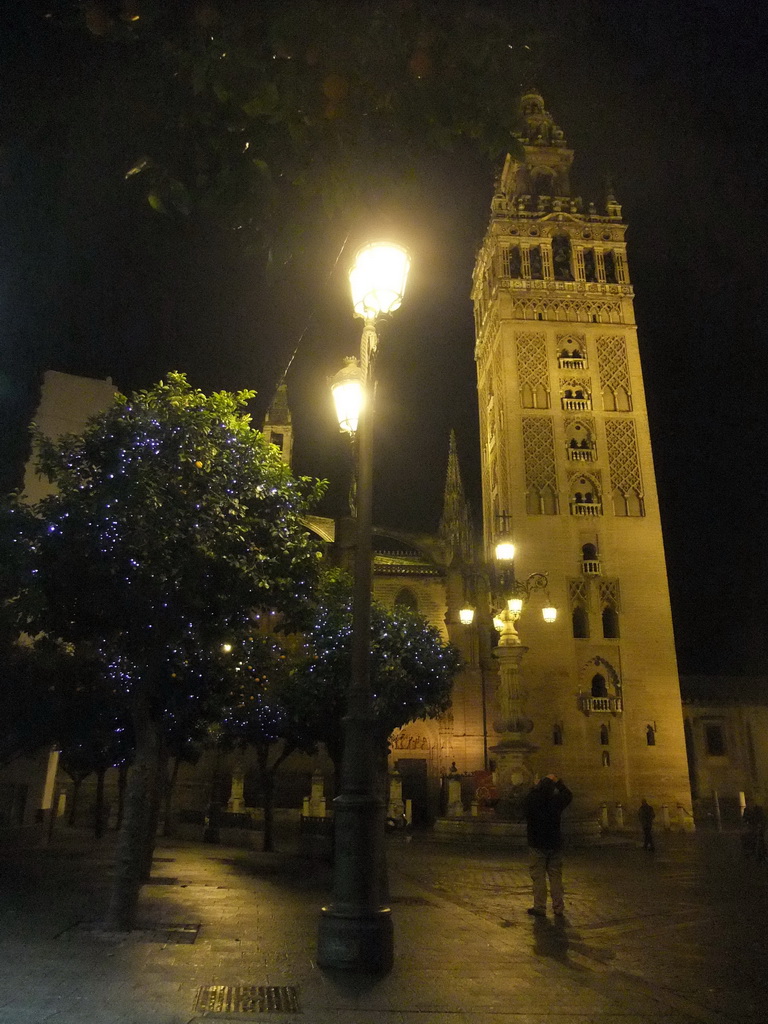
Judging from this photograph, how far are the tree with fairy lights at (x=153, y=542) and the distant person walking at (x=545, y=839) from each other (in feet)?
14.7

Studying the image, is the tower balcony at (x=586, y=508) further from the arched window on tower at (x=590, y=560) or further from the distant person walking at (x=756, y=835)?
the distant person walking at (x=756, y=835)

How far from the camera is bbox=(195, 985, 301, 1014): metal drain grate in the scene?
5426 mm

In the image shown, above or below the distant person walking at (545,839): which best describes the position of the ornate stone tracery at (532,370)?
above

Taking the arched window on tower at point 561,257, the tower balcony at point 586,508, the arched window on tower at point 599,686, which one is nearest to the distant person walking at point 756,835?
the arched window on tower at point 599,686

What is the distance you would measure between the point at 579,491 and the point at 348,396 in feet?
115

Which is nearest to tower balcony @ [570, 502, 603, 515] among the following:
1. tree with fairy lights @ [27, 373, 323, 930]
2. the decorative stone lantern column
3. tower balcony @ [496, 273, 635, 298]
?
tower balcony @ [496, 273, 635, 298]

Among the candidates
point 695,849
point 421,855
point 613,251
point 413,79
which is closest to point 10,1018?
point 413,79

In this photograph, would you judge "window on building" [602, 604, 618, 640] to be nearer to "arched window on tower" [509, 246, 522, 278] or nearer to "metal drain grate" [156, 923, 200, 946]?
"arched window on tower" [509, 246, 522, 278]

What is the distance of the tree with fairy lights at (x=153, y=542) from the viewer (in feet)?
30.8

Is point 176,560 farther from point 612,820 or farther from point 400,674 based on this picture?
point 612,820

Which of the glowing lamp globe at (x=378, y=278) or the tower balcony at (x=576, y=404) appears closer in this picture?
the glowing lamp globe at (x=378, y=278)

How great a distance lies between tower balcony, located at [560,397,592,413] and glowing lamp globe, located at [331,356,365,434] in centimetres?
3624

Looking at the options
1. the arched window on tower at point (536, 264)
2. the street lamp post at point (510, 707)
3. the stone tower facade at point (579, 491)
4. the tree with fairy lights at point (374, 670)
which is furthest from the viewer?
the arched window on tower at point (536, 264)

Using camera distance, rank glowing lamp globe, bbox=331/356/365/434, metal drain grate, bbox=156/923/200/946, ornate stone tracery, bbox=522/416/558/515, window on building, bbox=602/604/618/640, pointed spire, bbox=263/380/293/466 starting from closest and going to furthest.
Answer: metal drain grate, bbox=156/923/200/946 → glowing lamp globe, bbox=331/356/365/434 → window on building, bbox=602/604/618/640 → ornate stone tracery, bbox=522/416/558/515 → pointed spire, bbox=263/380/293/466
